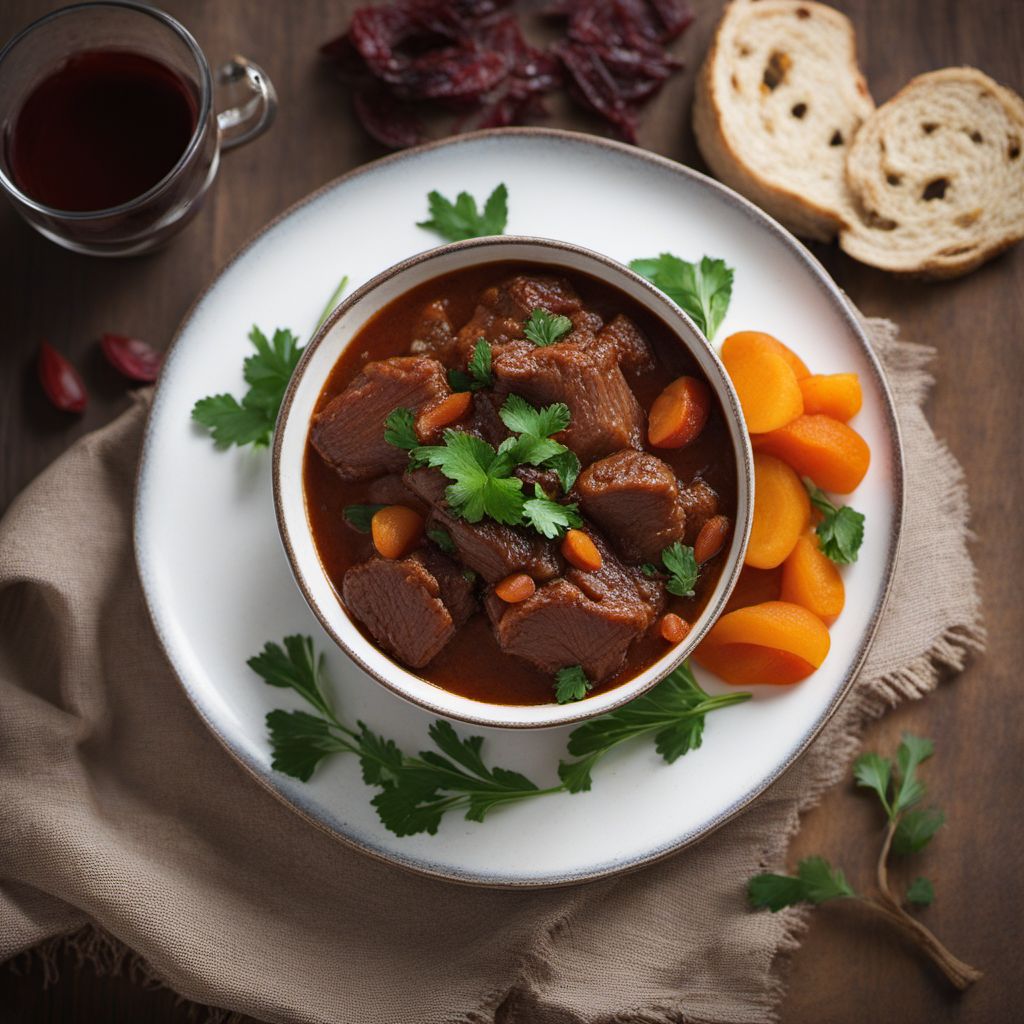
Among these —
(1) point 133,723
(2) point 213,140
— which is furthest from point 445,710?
(2) point 213,140

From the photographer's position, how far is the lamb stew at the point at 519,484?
2.91 meters

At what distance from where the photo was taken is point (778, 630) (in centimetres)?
322

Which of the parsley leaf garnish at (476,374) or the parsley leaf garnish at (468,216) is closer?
the parsley leaf garnish at (476,374)

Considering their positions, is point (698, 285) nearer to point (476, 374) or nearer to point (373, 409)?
point (476, 374)

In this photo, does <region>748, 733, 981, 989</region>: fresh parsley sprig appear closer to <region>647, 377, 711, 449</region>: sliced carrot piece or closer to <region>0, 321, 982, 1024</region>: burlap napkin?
<region>0, 321, 982, 1024</region>: burlap napkin

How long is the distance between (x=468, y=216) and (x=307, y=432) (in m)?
0.95

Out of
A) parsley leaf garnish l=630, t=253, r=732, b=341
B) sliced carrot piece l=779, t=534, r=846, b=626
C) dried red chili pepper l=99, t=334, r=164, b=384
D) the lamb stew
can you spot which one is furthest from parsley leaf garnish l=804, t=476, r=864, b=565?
dried red chili pepper l=99, t=334, r=164, b=384

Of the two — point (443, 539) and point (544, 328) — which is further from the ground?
point (544, 328)

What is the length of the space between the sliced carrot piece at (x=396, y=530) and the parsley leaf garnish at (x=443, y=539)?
0.18ft

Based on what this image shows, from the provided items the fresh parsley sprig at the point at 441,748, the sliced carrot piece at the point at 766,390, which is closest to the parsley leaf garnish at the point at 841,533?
the sliced carrot piece at the point at 766,390

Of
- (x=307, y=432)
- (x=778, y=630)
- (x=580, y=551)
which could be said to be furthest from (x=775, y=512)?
(x=307, y=432)

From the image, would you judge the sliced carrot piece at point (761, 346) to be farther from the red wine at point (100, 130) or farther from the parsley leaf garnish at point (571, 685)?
the red wine at point (100, 130)

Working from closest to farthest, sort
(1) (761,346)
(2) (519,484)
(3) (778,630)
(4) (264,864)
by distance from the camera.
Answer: (2) (519,484), (3) (778,630), (1) (761,346), (4) (264,864)

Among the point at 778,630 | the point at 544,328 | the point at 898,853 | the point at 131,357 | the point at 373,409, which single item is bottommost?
the point at 898,853
